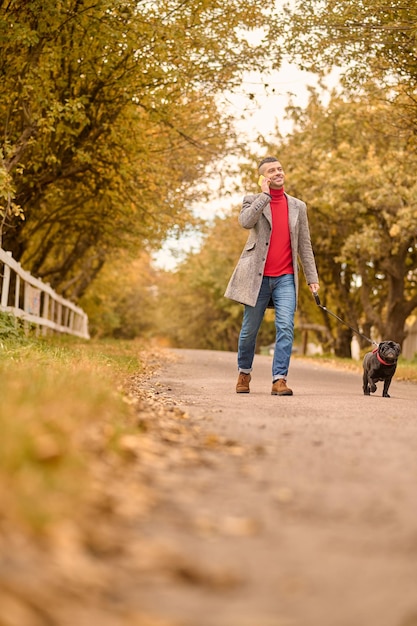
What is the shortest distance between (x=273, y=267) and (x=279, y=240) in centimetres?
29

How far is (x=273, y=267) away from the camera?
9.77 metres

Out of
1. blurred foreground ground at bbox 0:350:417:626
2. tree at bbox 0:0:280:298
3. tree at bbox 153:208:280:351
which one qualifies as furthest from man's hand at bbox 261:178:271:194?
tree at bbox 153:208:280:351

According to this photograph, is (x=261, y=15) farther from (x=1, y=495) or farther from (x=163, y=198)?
(x=1, y=495)

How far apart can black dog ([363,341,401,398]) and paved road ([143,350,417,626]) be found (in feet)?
13.8

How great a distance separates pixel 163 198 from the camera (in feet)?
76.3

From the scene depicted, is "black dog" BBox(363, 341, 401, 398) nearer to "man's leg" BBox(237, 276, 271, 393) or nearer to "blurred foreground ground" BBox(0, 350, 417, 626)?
"man's leg" BBox(237, 276, 271, 393)

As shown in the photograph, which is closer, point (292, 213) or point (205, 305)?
point (292, 213)

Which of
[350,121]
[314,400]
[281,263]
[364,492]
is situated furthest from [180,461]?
[350,121]

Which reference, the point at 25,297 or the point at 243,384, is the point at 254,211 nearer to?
the point at 243,384

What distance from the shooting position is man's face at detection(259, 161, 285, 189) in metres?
9.50

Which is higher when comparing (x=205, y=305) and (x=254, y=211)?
(x=205, y=305)

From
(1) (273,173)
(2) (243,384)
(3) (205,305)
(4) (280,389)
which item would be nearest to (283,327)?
(4) (280,389)

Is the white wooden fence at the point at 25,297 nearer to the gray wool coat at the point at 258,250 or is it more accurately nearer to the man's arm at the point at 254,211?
the gray wool coat at the point at 258,250

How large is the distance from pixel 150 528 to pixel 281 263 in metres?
6.72
